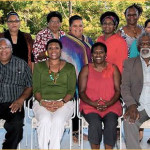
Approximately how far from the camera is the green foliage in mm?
16159

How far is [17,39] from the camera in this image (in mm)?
5730

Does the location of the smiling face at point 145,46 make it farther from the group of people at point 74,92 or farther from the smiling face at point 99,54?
the smiling face at point 99,54

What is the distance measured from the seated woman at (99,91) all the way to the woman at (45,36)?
36.6 inches

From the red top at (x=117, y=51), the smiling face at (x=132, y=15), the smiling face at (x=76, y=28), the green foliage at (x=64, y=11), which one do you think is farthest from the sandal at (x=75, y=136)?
the green foliage at (x=64, y=11)

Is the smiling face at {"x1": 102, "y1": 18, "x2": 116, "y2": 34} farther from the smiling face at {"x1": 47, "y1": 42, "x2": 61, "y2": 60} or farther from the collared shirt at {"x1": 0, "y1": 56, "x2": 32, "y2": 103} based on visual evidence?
the collared shirt at {"x1": 0, "y1": 56, "x2": 32, "y2": 103}

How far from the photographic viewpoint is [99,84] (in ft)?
16.2

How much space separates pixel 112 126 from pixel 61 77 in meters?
0.89

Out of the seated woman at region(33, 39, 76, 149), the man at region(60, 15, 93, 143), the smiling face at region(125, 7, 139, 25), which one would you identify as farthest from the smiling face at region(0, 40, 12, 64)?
the smiling face at region(125, 7, 139, 25)

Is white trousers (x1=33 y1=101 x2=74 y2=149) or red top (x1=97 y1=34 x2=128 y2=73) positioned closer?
white trousers (x1=33 y1=101 x2=74 y2=149)

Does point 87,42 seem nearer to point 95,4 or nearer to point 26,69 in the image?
point 26,69

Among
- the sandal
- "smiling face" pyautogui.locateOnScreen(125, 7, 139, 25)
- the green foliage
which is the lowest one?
the sandal

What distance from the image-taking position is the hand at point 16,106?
478 cm

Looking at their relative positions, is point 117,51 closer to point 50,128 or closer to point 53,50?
point 53,50

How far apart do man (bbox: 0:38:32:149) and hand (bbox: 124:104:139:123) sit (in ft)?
4.06
